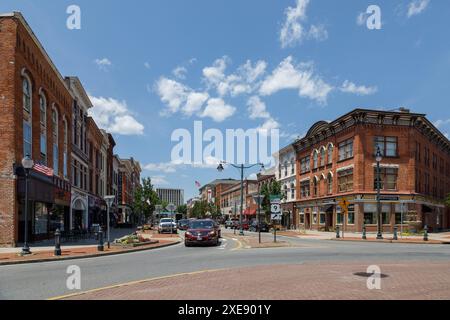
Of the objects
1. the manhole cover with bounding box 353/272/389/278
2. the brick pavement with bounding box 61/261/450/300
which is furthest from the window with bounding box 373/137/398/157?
the manhole cover with bounding box 353/272/389/278

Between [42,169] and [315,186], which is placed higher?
[42,169]

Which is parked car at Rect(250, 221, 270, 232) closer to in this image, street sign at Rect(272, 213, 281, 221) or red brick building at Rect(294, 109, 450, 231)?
red brick building at Rect(294, 109, 450, 231)

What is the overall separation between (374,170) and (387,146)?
9.95ft

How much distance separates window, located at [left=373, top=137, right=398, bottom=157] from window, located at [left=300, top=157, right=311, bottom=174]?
46.6 feet

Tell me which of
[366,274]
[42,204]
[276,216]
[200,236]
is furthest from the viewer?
[42,204]

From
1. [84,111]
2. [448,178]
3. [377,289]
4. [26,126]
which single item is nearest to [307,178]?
[448,178]

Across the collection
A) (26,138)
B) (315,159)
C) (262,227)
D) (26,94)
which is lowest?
(262,227)

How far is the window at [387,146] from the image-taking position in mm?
47125

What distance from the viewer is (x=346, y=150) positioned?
49.9 metres

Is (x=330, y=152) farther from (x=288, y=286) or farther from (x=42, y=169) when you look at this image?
(x=288, y=286)

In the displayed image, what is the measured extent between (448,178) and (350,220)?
25757 mm

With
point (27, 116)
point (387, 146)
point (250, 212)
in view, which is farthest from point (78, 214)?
point (250, 212)

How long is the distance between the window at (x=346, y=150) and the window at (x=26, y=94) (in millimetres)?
33838
